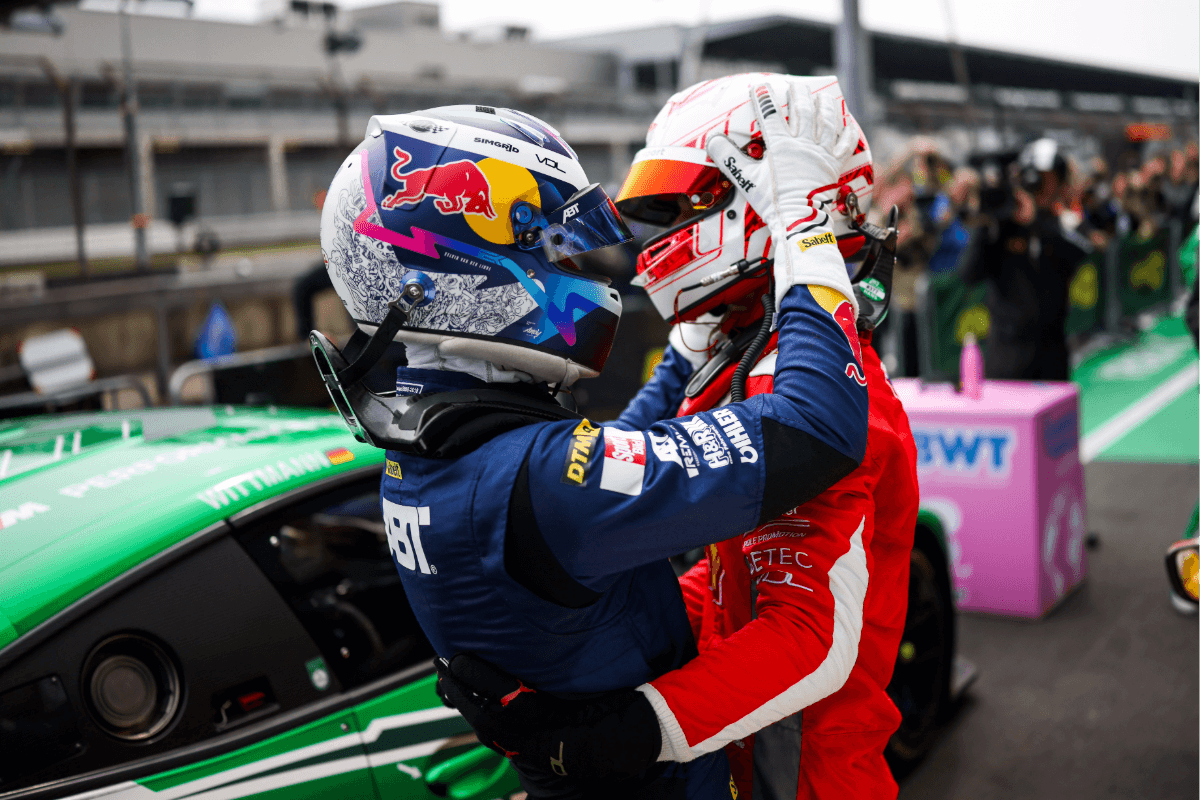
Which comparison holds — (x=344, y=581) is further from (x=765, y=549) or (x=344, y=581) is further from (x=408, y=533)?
(x=765, y=549)

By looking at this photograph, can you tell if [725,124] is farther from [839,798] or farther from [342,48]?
[342,48]

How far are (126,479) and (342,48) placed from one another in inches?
714

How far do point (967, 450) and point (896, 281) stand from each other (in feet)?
13.5

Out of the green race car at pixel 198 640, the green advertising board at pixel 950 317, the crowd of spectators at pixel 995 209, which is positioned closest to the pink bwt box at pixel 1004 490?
the crowd of spectators at pixel 995 209

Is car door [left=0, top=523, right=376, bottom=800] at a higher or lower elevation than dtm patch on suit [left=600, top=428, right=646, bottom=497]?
lower

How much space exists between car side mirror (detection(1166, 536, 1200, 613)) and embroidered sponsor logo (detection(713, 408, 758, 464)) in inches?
56.6

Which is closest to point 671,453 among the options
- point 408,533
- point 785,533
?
point 785,533

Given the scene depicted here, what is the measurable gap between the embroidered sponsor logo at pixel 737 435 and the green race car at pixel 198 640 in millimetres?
1365

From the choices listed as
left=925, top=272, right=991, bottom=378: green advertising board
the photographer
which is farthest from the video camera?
left=925, top=272, right=991, bottom=378: green advertising board

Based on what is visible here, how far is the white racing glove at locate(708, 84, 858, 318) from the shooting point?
1565mm

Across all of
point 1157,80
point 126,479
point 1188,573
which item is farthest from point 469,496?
point 1157,80

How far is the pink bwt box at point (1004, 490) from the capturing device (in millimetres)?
4750

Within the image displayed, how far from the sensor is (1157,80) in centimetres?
4872

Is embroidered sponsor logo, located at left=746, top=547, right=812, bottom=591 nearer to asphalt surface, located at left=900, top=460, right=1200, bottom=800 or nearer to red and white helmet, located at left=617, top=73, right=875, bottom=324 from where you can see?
red and white helmet, located at left=617, top=73, right=875, bottom=324
